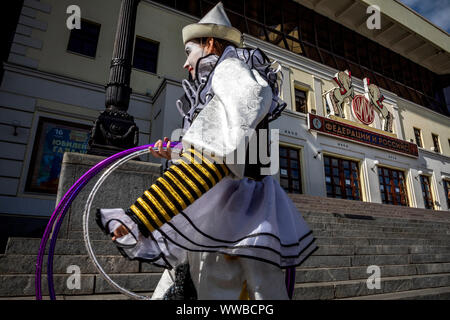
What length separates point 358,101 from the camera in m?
18.3

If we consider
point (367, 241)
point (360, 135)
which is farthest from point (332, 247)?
point (360, 135)

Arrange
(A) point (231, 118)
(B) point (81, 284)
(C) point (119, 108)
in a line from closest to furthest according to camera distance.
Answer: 1. (A) point (231, 118)
2. (B) point (81, 284)
3. (C) point (119, 108)

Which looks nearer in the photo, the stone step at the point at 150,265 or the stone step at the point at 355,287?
the stone step at the point at 150,265

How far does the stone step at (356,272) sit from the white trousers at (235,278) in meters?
2.82

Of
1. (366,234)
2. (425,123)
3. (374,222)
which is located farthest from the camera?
(425,123)

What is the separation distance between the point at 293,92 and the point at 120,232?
17213mm

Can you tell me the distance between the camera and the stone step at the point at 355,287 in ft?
11.0

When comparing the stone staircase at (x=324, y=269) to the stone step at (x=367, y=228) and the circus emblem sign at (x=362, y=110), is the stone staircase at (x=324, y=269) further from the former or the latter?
the circus emblem sign at (x=362, y=110)

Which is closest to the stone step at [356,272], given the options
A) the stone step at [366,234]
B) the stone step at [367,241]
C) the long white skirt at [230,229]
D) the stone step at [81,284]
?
the stone step at [367,241]

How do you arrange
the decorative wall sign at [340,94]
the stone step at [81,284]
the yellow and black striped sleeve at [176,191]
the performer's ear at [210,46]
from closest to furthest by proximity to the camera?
the yellow and black striped sleeve at [176,191], the performer's ear at [210,46], the stone step at [81,284], the decorative wall sign at [340,94]

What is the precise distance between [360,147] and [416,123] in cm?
886

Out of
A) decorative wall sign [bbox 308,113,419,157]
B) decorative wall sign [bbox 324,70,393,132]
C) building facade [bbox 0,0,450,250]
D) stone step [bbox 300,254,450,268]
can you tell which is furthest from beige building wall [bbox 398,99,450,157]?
stone step [bbox 300,254,450,268]

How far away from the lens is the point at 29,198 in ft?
29.0

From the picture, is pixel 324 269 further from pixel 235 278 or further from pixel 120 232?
pixel 120 232
